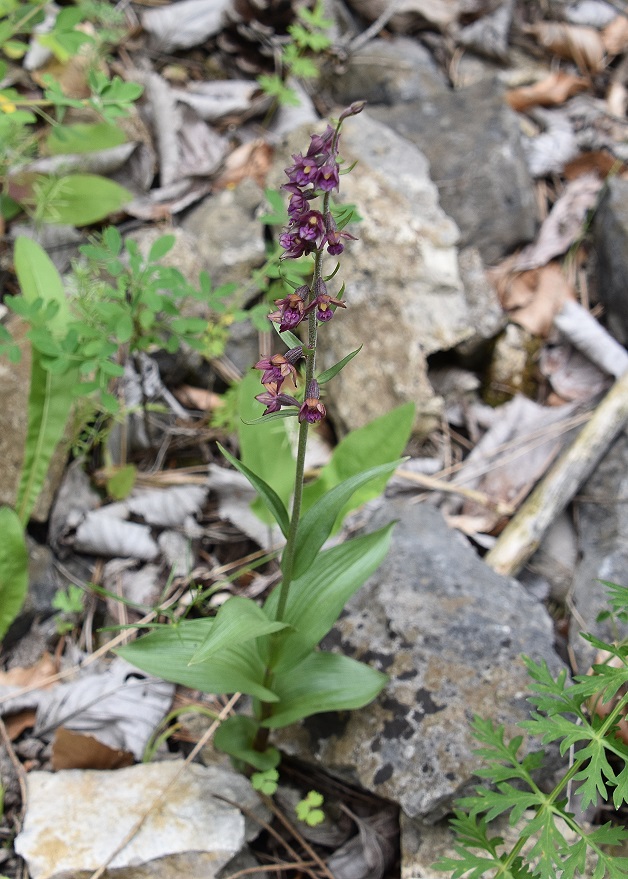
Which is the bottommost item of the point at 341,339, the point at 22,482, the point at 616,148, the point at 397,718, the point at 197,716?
the point at 197,716

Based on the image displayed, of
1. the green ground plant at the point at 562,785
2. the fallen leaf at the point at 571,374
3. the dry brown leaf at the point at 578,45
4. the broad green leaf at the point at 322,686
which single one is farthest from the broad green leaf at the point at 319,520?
the dry brown leaf at the point at 578,45

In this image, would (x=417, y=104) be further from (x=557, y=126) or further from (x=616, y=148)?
(x=616, y=148)

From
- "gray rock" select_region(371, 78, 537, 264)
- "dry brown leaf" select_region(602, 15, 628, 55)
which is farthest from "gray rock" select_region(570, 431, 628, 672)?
"dry brown leaf" select_region(602, 15, 628, 55)

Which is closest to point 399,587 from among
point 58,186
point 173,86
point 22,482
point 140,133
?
point 22,482

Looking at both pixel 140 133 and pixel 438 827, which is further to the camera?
pixel 140 133

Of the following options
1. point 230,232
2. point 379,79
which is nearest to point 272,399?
point 230,232

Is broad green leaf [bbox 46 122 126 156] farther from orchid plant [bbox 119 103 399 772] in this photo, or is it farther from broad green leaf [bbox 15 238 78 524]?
orchid plant [bbox 119 103 399 772]
